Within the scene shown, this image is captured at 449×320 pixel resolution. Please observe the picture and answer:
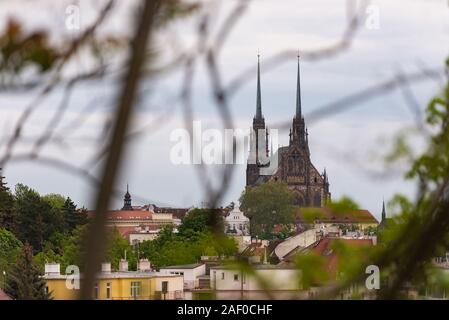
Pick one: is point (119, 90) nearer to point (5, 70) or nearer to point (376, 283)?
point (376, 283)

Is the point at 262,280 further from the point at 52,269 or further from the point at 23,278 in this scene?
the point at 52,269

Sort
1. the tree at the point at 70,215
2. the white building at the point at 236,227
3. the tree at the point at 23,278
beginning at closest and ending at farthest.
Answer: the white building at the point at 236,227 → the tree at the point at 23,278 → the tree at the point at 70,215

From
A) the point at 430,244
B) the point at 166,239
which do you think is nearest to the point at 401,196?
the point at 430,244

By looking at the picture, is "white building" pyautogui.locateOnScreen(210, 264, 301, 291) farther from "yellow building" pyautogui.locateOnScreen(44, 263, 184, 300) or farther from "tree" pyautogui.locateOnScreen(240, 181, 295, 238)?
"tree" pyautogui.locateOnScreen(240, 181, 295, 238)

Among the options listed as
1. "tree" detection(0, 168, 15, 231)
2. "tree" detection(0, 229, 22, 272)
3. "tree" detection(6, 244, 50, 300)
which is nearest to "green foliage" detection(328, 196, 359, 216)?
"tree" detection(6, 244, 50, 300)

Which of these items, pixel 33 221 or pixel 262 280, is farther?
pixel 33 221

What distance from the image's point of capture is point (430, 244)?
72.4 inches

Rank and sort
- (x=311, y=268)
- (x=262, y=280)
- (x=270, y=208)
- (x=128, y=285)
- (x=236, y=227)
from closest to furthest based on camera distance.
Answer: (x=262, y=280)
(x=311, y=268)
(x=236, y=227)
(x=128, y=285)
(x=270, y=208)

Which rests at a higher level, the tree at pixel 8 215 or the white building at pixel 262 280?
the tree at pixel 8 215

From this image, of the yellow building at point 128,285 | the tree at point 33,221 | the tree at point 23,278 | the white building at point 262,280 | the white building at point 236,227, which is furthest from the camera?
the tree at point 33,221

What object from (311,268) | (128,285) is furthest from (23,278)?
(311,268)

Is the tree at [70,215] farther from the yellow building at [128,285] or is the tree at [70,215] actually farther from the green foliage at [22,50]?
the green foliage at [22,50]

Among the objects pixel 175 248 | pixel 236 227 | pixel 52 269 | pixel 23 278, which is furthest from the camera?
pixel 175 248

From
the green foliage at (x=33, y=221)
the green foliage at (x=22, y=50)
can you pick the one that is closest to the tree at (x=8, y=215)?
the green foliage at (x=33, y=221)
